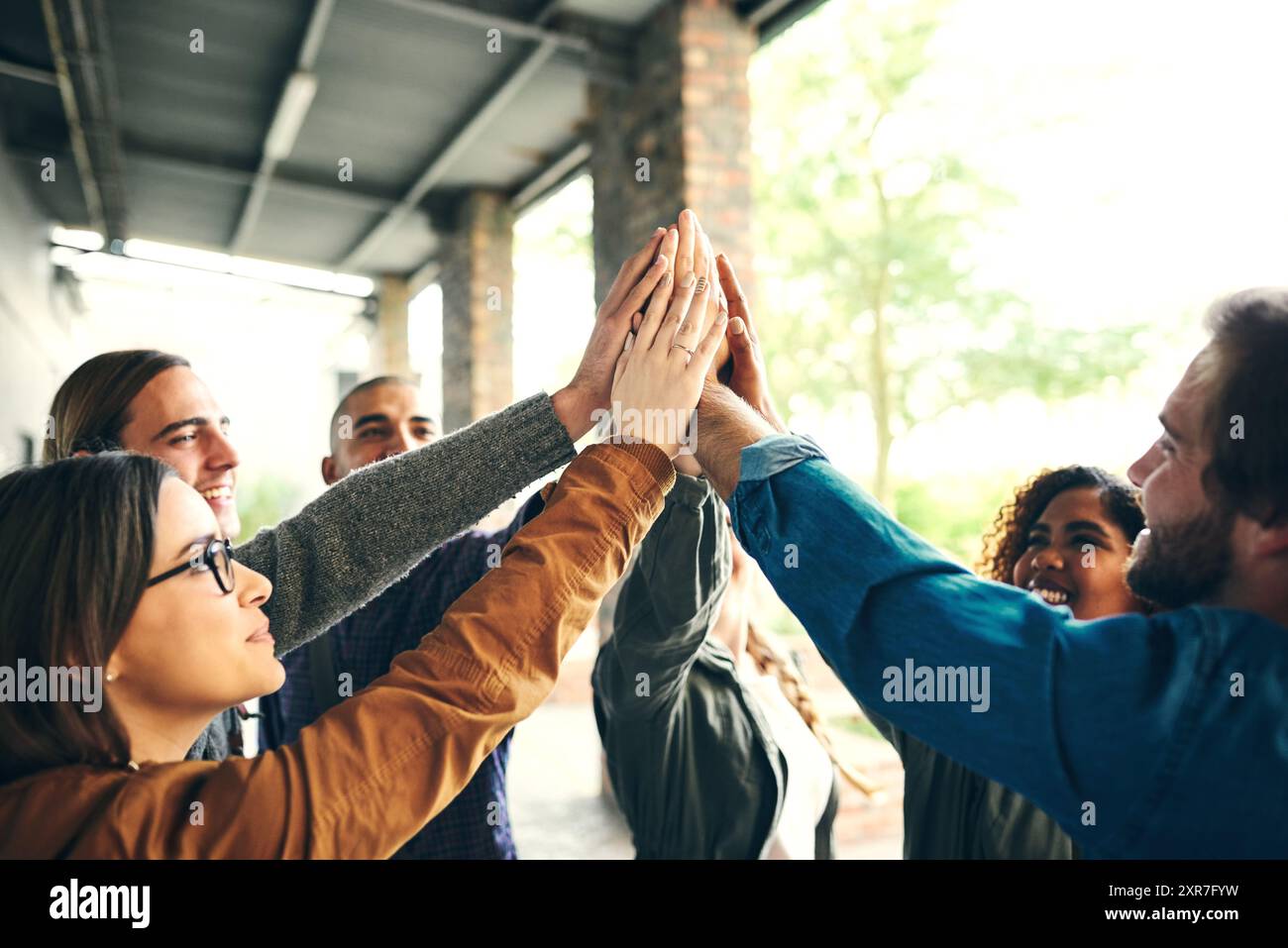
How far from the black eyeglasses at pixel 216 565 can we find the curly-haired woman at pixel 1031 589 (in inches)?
33.6

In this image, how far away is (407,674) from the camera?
3.23 ft

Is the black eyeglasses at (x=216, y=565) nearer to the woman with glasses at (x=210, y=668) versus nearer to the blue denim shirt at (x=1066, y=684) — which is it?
the woman with glasses at (x=210, y=668)

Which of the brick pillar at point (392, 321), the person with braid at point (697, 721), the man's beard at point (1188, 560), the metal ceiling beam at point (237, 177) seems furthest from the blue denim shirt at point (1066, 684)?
the brick pillar at point (392, 321)

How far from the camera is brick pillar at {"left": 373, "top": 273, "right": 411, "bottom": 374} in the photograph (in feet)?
35.1

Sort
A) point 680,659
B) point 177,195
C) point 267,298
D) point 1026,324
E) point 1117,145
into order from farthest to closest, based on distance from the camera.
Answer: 1. point 267,298
2. point 1026,324
3. point 1117,145
4. point 177,195
5. point 680,659

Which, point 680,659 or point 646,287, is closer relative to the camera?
point 646,287

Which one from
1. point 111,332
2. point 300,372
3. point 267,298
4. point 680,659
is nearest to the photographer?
point 680,659

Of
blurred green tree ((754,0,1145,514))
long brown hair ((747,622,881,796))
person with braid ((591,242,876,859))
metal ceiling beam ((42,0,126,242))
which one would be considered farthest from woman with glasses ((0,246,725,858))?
blurred green tree ((754,0,1145,514))

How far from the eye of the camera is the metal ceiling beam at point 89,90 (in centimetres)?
479
